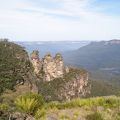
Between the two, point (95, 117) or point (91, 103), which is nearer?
point (95, 117)

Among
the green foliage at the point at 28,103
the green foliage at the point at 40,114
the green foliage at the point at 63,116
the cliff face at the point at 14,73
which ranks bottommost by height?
the cliff face at the point at 14,73

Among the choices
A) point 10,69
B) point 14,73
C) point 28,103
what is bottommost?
point 14,73

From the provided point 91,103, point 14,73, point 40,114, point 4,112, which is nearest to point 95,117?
point 91,103

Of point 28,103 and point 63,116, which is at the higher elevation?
point 28,103

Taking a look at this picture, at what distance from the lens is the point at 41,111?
12.9 meters

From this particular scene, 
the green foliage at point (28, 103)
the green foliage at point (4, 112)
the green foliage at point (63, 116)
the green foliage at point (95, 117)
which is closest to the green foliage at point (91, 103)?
the green foliage at point (63, 116)

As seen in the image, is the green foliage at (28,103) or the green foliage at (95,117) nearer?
the green foliage at (28,103)

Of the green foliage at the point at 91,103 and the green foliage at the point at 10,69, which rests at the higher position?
the green foliage at the point at 91,103

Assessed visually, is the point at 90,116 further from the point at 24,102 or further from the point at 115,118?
the point at 24,102

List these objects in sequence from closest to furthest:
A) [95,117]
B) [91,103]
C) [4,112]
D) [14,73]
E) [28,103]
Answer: [28,103] < [95,117] < [4,112] < [91,103] < [14,73]

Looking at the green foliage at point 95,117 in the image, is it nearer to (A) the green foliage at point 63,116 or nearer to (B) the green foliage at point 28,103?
(A) the green foliage at point 63,116

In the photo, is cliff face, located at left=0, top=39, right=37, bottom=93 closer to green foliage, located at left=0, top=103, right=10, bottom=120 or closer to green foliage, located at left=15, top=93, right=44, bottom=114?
green foliage, located at left=0, top=103, right=10, bottom=120

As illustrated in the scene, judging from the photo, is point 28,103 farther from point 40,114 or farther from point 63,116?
point 63,116

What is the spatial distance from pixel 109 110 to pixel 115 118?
3.03ft
